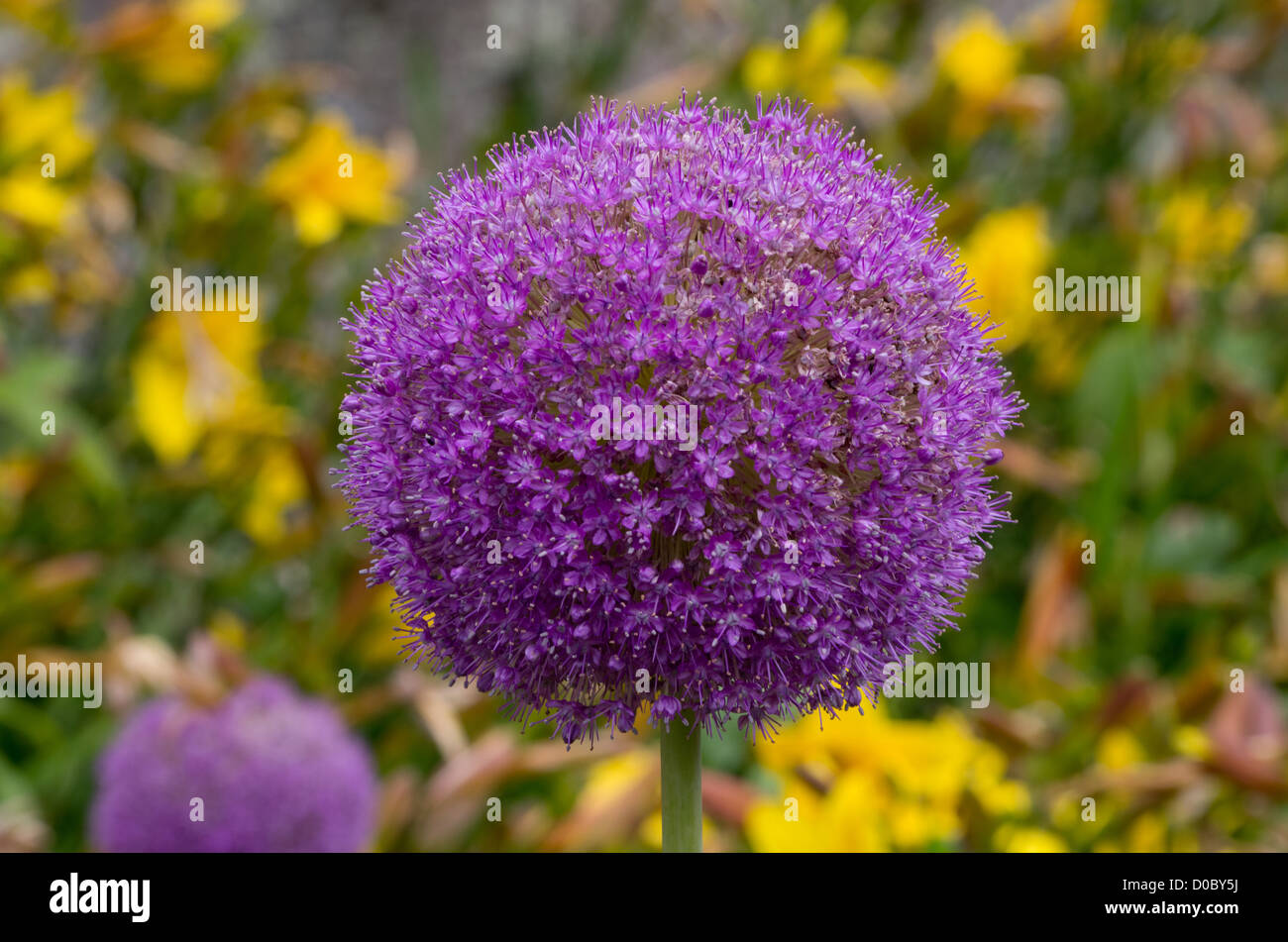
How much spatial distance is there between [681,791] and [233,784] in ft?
3.90

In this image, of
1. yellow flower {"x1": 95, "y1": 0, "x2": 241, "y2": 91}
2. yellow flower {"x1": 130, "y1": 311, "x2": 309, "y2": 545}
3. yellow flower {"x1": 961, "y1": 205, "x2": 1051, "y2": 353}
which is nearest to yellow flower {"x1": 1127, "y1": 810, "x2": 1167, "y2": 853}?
yellow flower {"x1": 961, "y1": 205, "x2": 1051, "y2": 353}

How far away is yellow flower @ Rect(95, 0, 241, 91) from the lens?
287 cm

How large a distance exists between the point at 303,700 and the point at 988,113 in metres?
2.26

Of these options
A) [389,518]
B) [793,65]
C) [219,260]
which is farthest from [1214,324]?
[389,518]

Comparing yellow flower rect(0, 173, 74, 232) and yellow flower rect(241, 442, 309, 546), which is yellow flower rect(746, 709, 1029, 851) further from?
yellow flower rect(0, 173, 74, 232)

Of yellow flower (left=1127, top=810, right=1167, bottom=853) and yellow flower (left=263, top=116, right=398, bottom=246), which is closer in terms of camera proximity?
yellow flower (left=1127, top=810, right=1167, bottom=853)

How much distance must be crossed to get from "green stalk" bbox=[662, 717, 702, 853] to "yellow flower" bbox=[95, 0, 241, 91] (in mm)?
2486

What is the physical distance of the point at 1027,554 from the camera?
3.17m

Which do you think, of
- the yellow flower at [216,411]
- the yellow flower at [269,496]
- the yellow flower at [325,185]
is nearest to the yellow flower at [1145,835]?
the yellow flower at [216,411]

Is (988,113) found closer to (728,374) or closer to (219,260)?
(219,260)

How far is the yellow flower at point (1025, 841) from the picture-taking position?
6.28ft

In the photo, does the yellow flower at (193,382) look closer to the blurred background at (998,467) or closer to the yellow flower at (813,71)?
the blurred background at (998,467)

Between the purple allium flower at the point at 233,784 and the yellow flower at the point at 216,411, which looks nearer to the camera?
the purple allium flower at the point at 233,784

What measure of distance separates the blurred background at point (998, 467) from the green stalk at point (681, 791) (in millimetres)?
806
